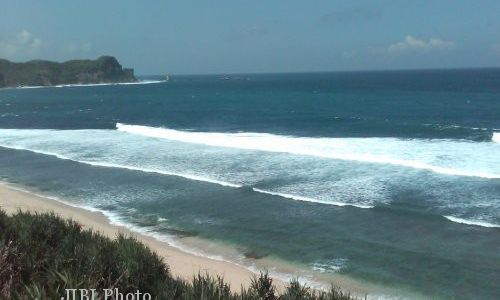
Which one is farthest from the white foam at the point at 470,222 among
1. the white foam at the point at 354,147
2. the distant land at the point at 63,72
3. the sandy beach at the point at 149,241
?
the distant land at the point at 63,72

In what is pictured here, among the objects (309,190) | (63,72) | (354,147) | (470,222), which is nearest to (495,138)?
(354,147)

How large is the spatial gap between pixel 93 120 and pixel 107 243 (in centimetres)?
5228

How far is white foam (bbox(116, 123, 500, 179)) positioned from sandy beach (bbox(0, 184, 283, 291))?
1595 cm

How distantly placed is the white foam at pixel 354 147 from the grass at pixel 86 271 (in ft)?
68.1

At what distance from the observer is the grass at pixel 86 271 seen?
666 centimetres

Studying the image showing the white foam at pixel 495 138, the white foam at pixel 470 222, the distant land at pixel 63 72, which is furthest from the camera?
the distant land at pixel 63 72

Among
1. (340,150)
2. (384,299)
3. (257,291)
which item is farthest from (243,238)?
(340,150)

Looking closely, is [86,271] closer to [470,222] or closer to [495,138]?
[470,222]

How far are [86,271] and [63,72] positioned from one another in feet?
610

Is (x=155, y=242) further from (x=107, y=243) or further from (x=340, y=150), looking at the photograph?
(x=340, y=150)

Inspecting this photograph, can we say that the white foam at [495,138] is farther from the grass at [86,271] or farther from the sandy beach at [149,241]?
the grass at [86,271]

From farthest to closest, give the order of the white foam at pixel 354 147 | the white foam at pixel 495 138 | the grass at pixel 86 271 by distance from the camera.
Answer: the white foam at pixel 495 138, the white foam at pixel 354 147, the grass at pixel 86 271

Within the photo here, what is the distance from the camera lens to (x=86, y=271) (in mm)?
7738

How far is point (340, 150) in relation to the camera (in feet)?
110
